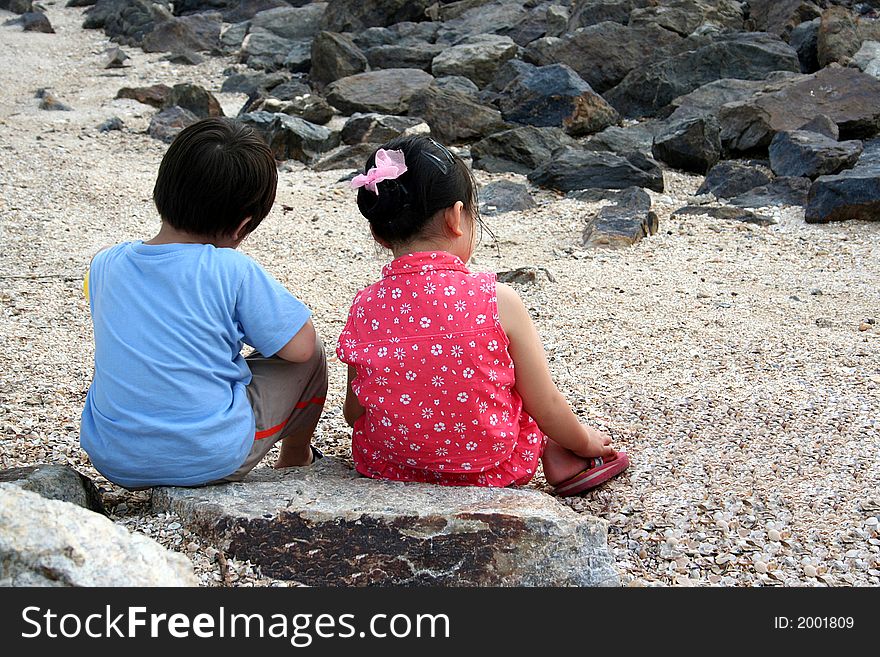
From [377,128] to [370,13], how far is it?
6.21 m

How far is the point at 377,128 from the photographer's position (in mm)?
8930

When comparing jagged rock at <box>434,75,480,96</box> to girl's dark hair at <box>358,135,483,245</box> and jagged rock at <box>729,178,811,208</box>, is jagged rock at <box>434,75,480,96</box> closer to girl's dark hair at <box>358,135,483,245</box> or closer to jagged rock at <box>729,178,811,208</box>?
jagged rock at <box>729,178,811,208</box>

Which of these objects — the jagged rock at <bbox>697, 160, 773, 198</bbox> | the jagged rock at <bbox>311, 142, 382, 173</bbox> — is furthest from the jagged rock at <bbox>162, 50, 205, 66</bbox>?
the jagged rock at <bbox>697, 160, 773, 198</bbox>

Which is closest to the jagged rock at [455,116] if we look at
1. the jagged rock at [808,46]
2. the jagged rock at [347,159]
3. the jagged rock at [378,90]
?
the jagged rock at [378,90]

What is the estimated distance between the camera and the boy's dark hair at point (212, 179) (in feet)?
7.95

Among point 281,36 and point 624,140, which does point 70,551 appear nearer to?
point 624,140

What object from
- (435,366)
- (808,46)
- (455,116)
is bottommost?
(455,116)

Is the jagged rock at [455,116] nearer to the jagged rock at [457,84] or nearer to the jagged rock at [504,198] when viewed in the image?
the jagged rock at [457,84]

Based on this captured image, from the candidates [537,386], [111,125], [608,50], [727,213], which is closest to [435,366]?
[537,386]

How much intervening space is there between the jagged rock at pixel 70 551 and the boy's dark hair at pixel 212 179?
2.78ft

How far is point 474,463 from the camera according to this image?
8.53ft

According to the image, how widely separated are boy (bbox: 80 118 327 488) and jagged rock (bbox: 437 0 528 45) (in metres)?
11.0

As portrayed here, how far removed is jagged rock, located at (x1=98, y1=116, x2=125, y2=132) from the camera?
976cm

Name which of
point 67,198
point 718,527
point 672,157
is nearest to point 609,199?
point 672,157
